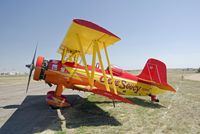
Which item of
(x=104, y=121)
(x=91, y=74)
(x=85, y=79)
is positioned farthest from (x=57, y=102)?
(x=104, y=121)

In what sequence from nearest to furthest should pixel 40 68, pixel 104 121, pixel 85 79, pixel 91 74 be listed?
pixel 104 121 < pixel 91 74 < pixel 40 68 < pixel 85 79

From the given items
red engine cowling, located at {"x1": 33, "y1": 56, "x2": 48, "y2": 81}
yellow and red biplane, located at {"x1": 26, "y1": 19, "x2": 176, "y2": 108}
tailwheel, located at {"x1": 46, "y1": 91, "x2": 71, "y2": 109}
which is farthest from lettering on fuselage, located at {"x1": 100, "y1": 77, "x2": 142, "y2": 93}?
red engine cowling, located at {"x1": 33, "y1": 56, "x2": 48, "y2": 81}

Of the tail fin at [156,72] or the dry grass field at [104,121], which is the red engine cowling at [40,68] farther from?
the tail fin at [156,72]

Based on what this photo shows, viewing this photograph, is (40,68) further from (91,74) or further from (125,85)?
(125,85)

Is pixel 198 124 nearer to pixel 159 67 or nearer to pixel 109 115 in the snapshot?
pixel 109 115

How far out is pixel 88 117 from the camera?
646 centimetres

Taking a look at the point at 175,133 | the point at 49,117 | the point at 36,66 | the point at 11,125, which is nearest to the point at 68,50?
the point at 36,66

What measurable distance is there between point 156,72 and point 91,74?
417cm

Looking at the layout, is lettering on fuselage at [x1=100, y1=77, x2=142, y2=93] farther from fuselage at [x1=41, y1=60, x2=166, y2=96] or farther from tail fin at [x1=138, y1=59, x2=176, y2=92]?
tail fin at [x1=138, y1=59, x2=176, y2=92]

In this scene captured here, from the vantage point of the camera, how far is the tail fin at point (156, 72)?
8.91 metres

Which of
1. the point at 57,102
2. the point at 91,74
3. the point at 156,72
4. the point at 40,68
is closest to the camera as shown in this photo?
the point at 91,74

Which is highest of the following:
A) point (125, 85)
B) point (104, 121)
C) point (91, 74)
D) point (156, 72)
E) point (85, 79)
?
point (156, 72)

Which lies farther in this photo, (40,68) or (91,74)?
(40,68)

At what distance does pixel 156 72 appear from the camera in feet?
30.1
